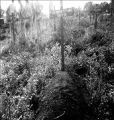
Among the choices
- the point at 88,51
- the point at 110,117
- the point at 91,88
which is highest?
the point at 88,51

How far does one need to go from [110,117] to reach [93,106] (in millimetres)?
460

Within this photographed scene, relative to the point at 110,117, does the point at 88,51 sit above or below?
above

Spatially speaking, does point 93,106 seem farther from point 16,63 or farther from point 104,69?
point 16,63

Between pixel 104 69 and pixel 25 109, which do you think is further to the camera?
pixel 104 69

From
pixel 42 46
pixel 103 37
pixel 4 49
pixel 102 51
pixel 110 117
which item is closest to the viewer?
pixel 110 117

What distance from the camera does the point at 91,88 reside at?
200 inches

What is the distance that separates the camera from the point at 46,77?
5.95 meters

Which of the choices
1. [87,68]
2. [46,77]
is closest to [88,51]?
[87,68]

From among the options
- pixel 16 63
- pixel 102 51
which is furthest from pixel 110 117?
pixel 16 63

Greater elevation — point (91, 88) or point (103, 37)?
point (103, 37)

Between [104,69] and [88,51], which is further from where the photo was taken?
[88,51]

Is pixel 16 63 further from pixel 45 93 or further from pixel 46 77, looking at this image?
pixel 45 93

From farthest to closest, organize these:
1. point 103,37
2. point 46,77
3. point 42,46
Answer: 1. point 42,46
2. point 103,37
3. point 46,77

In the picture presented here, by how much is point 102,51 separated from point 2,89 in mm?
4002
